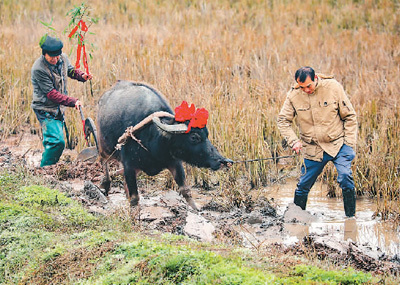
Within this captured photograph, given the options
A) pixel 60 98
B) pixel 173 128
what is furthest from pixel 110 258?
pixel 60 98

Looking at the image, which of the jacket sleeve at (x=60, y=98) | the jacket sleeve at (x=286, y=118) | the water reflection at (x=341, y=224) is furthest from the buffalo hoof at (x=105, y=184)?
the jacket sleeve at (x=286, y=118)

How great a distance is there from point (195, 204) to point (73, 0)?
11327 millimetres

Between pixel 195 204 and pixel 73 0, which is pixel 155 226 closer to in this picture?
pixel 195 204

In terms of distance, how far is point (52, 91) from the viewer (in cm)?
702

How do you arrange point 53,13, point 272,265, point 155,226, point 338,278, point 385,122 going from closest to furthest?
point 338,278
point 272,265
point 155,226
point 385,122
point 53,13

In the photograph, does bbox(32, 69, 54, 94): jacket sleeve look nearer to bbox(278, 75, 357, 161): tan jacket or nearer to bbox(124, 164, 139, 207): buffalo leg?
bbox(124, 164, 139, 207): buffalo leg

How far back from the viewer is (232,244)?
5.28 metres

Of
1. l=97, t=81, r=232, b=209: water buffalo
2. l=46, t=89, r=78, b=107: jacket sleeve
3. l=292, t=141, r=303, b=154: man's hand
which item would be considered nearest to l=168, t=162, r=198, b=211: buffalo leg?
l=97, t=81, r=232, b=209: water buffalo

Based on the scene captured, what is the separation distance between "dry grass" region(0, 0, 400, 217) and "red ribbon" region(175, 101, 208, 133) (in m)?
1.22

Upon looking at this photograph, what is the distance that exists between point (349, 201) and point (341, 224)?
29cm

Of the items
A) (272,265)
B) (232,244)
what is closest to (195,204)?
(232,244)

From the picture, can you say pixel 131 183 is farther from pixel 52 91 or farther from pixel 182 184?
pixel 52 91

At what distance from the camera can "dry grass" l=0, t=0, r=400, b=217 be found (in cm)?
782

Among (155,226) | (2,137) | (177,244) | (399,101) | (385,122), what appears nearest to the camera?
(177,244)
